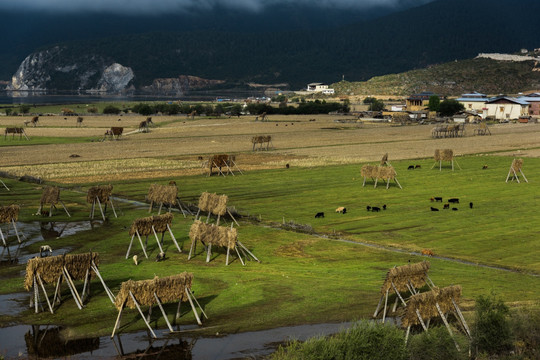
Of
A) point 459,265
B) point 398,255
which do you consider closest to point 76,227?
point 398,255

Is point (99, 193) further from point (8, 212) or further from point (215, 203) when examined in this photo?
point (215, 203)

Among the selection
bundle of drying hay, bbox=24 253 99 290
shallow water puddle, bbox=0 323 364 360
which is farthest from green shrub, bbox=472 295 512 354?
bundle of drying hay, bbox=24 253 99 290

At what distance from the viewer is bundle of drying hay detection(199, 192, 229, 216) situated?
147ft

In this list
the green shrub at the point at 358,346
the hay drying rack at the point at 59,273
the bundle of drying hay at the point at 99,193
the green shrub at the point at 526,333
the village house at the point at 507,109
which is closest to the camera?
the green shrub at the point at 358,346

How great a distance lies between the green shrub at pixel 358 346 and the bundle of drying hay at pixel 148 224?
1729cm

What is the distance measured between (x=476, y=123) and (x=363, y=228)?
418 feet

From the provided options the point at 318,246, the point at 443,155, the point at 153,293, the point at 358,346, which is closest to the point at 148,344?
the point at 153,293

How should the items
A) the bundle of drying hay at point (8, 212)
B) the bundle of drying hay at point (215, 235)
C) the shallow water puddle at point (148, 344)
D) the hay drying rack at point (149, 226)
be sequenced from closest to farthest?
the shallow water puddle at point (148, 344)
the bundle of drying hay at point (215, 235)
the hay drying rack at point (149, 226)
the bundle of drying hay at point (8, 212)

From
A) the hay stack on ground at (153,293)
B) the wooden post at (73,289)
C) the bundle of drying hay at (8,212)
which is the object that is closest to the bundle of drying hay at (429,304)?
the hay stack on ground at (153,293)

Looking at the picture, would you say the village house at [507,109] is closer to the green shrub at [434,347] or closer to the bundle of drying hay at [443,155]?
the bundle of drying hay at [443,155]

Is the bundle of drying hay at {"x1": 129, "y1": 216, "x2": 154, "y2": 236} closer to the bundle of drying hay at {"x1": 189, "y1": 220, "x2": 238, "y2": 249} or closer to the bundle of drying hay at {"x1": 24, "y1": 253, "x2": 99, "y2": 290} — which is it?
the bundle of drying hay at {"x1": 189, "y1": 220, "x2": 238, "y2": 249}

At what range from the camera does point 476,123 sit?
16538cm

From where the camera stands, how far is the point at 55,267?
30547 mm

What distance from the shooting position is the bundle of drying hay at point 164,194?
49250mm
